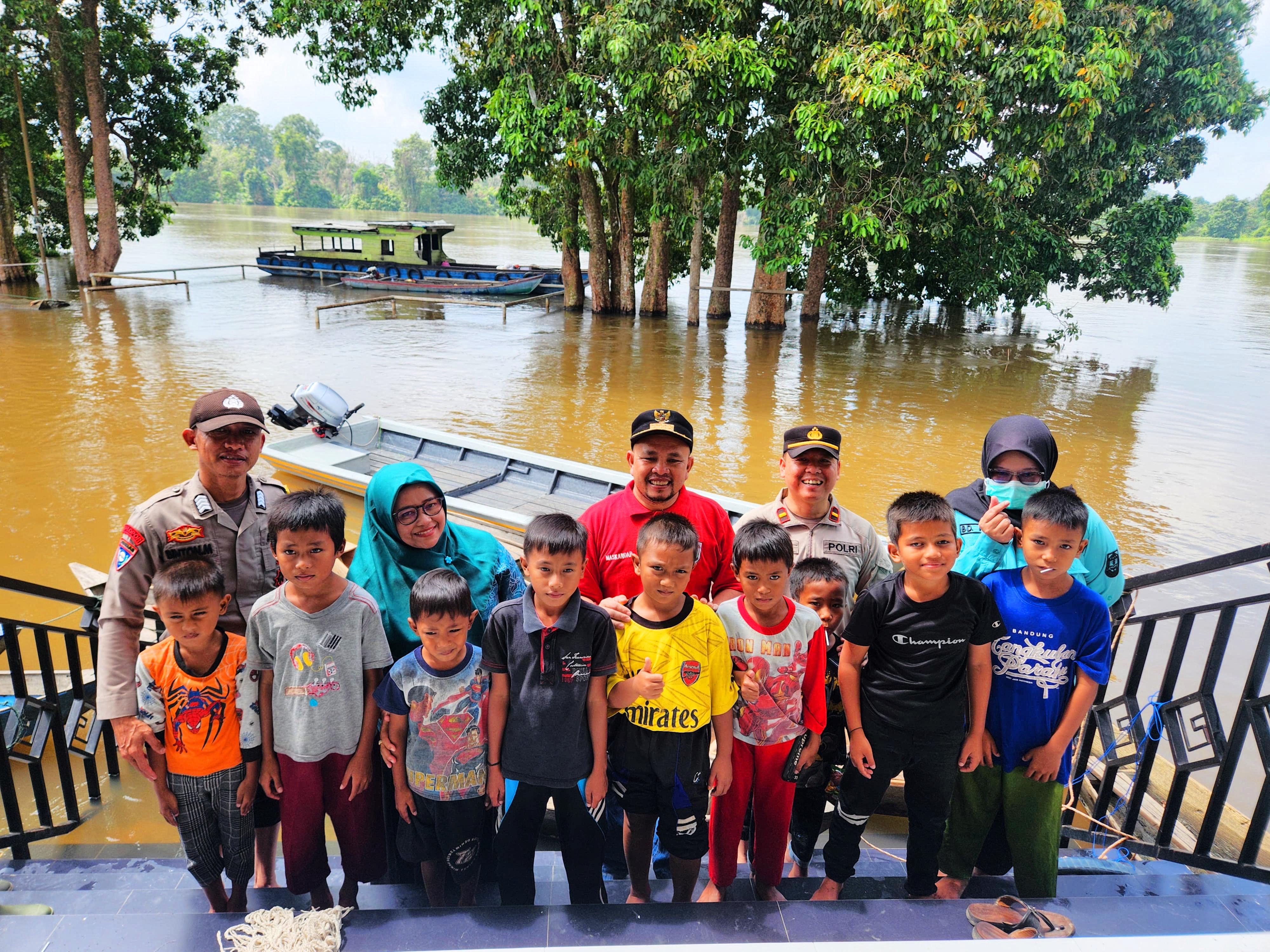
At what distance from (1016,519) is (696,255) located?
1810cm

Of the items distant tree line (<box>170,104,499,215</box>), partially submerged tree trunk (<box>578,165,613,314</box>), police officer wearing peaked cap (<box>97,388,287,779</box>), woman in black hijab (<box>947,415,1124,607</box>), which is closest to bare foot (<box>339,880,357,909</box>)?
police officer wearing peaked cap (<box>97,388,287,779</box>)

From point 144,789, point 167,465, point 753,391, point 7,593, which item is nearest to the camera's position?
point 144,789

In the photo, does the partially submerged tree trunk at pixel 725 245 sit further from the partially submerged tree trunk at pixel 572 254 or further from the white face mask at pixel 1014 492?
the white face mask at pixel 1014 492

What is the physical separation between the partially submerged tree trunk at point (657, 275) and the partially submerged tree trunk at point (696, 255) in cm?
76

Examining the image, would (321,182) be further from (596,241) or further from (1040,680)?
(1040,680)

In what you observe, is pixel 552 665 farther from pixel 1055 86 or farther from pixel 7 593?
pixel 1055 86

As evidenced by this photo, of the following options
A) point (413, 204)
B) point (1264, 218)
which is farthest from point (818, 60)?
point (1264, 218)

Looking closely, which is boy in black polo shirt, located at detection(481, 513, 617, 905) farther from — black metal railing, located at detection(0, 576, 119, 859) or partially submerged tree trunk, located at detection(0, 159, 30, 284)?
partially submerged tree trunk, located at detection(0, 159, 30, 284)

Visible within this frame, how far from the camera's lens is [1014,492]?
265cm

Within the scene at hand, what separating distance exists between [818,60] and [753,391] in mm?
5640

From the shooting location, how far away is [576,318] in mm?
21312

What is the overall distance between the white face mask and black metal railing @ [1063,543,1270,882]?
473 mm

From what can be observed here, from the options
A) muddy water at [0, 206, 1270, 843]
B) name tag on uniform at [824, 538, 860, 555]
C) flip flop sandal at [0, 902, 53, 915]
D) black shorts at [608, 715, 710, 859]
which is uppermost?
name tag on uniform at [824, 538, 860, 555]

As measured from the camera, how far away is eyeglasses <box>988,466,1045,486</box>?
2613mm
